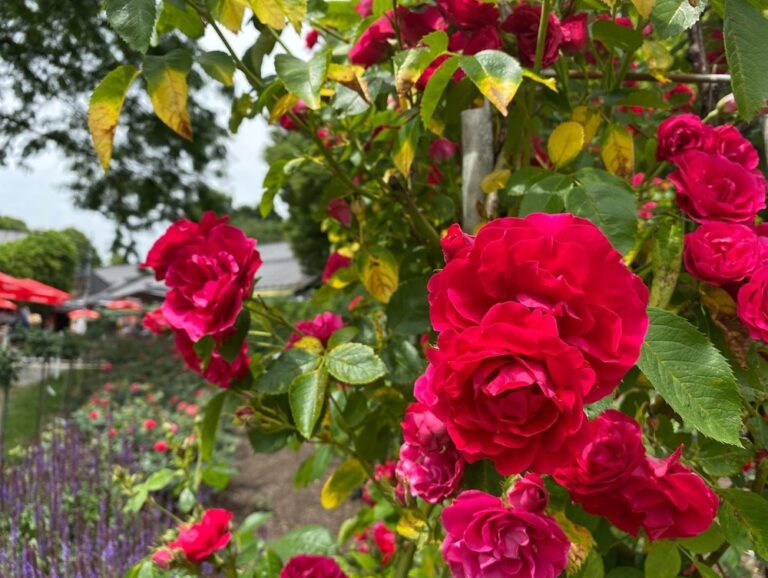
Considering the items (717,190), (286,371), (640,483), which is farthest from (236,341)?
(717,190)

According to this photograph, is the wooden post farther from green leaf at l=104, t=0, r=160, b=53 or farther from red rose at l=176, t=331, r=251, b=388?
green leaf at l=104, t=0, r=160, b=53

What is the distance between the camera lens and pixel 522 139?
947 mm

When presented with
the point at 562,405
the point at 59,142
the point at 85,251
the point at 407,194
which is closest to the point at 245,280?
the point at 407,194

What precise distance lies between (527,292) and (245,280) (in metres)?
0.49

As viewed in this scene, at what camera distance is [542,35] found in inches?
30.0

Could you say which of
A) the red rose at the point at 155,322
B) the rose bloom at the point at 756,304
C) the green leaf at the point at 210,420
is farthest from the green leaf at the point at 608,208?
the red rose at the point at 155,322

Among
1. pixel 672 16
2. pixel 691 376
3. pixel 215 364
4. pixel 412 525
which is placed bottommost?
pixel 412 525

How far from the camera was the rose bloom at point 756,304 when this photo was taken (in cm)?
61

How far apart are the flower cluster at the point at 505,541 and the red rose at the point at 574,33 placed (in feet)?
1.97

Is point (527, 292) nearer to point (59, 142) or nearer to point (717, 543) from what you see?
point (717, 543)

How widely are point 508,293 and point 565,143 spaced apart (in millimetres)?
456

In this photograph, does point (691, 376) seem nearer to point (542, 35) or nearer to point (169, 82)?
point (542, 35)

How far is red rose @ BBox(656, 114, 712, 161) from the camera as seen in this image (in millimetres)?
810

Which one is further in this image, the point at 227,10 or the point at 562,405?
the point at 227,10
